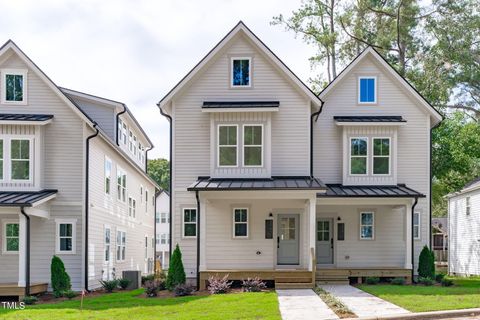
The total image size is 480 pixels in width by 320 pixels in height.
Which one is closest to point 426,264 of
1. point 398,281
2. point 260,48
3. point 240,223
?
point 398,281

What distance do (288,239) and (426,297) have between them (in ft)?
25.9

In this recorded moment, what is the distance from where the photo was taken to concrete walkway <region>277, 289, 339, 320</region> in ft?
48.0

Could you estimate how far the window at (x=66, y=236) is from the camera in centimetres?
2352

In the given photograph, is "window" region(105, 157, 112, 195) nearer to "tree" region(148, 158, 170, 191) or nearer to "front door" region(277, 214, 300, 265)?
→ "front door" region(277, 214, 300, 265)

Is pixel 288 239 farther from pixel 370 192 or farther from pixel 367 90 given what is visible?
pixel 367 90

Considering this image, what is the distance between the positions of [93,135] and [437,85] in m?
23.9

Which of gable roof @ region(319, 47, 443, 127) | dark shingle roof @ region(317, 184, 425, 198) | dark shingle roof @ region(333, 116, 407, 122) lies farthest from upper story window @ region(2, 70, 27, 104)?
dark shingle roof @ region(333, 116, 407, 122)

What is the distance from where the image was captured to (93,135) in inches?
946

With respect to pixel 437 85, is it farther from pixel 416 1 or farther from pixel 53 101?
pixel 53 101

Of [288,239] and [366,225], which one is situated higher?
[366,225]

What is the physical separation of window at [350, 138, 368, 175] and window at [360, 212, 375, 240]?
1.75 metres

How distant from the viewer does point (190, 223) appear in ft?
80.0

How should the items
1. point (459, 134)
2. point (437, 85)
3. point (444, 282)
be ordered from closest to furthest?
point (444, 282) < point (459, 134) < point (437, 85)

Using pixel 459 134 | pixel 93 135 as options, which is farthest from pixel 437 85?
pixel 93 135
